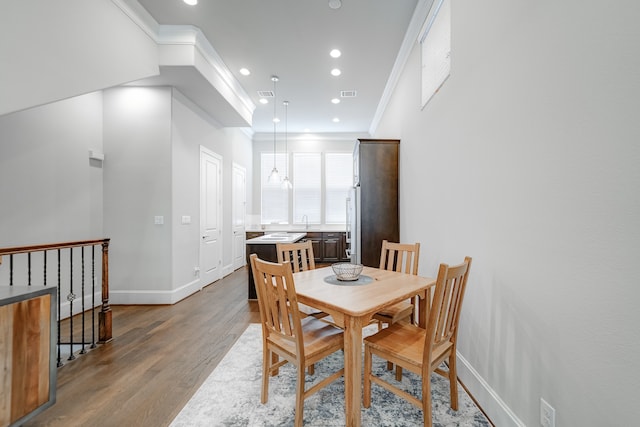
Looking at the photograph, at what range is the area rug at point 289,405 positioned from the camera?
1.67 metres

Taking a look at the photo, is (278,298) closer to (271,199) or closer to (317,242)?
(317,242)

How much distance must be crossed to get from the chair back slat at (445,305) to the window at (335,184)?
19.2ft

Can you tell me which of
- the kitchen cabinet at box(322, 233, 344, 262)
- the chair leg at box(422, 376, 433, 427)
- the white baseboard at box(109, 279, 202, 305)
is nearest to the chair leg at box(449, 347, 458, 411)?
the chair leg at box(422, 376, 433, 427)

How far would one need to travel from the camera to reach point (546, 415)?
1255mm

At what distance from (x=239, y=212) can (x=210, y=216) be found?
58.2 inches

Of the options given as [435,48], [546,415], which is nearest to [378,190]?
[435,48]

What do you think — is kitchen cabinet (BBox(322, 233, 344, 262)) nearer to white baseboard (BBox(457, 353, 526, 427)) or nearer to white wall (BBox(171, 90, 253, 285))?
white wall (BBox(171, 90, 253, 285))

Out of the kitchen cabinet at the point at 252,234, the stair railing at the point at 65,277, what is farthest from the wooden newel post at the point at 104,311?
the kitchen cabinet at the point at 252,234

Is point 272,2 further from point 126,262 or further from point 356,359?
point 126,262

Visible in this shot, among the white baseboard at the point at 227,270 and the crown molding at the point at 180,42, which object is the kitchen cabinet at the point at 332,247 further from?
the crown molding at the point at 180,42

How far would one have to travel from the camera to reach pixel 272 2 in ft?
9.45

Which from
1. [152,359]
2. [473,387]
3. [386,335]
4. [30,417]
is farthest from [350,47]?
[30,417]

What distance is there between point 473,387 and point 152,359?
2.62m

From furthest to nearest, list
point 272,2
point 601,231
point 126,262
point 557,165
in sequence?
point 126,262 < point 272,2 < point 557,165 < point 601,231
